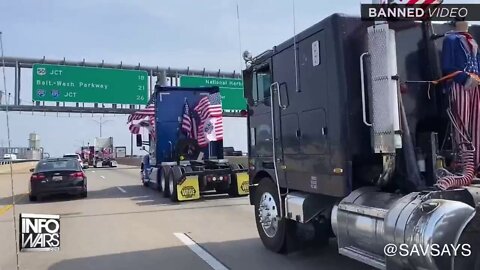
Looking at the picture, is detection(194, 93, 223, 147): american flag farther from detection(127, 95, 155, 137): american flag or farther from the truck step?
the truck step


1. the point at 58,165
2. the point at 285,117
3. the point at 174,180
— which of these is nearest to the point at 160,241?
the point at 285,117

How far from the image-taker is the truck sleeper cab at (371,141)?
425 cm

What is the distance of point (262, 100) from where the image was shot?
749 cm

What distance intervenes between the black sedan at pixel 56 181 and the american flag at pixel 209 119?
4.28 meters

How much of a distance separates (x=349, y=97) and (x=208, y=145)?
13.0m

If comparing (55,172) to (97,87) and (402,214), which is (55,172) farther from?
(97,87)

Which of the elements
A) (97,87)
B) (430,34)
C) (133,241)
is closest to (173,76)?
(97,87)

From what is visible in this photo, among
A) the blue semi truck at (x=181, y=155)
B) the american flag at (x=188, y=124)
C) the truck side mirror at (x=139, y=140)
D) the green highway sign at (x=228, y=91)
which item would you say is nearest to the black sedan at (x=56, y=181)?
the blue semi truck at (x=181, y=155)

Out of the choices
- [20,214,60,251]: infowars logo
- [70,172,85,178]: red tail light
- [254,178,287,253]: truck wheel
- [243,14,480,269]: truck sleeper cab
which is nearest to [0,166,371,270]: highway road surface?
[254,178,287,253]: truck wheel

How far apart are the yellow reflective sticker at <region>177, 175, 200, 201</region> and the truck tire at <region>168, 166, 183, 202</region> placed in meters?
0.16

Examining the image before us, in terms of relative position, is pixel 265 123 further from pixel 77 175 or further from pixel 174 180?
pixel 77 175

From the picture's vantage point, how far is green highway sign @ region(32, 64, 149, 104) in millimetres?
33531

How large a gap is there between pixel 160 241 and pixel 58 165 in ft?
32.9

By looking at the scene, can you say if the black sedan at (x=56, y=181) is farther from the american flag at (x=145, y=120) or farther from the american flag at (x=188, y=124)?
the american flag at (x=188, y=124)
